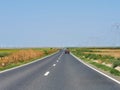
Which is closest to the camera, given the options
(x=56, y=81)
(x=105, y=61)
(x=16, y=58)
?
(x=56, y=81)

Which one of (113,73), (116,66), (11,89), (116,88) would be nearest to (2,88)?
(11,89)

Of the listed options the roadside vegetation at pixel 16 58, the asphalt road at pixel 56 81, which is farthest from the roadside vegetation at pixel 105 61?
the roadside vegetation at pixel 16 58

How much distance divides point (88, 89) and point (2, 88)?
3351 mm

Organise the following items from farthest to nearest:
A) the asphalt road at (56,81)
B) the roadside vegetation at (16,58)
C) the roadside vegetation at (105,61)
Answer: the roadside vegetation at (16,58)
the roadside vegetation at (105,61)
the asphalt road at (56,81)

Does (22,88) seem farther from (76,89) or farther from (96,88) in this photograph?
(96,88)

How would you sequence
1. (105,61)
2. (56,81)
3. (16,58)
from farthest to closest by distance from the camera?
(16,58) → (105,61) → (56,81)

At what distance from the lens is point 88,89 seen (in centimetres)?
1157

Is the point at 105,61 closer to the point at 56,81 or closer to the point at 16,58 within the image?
the point at 16,58

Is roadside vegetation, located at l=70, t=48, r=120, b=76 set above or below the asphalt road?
above

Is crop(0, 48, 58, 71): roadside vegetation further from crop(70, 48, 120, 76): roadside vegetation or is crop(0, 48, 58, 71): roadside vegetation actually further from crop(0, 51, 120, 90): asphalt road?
crop(0, 51, 120, 90): asphalt road

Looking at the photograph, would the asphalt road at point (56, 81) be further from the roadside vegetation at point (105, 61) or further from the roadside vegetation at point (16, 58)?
the roadside vegetation at point (16, 58)

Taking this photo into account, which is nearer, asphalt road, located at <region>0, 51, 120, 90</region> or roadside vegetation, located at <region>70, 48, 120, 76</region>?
asphalt road, located at <region>0, 51, 120, 90</region>

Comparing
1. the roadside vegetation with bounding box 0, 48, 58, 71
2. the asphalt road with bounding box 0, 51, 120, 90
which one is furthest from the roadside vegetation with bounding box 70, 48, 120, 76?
the roadside vegetation with bounding box 0, 48, 58, 71

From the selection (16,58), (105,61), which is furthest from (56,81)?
(16,58)
